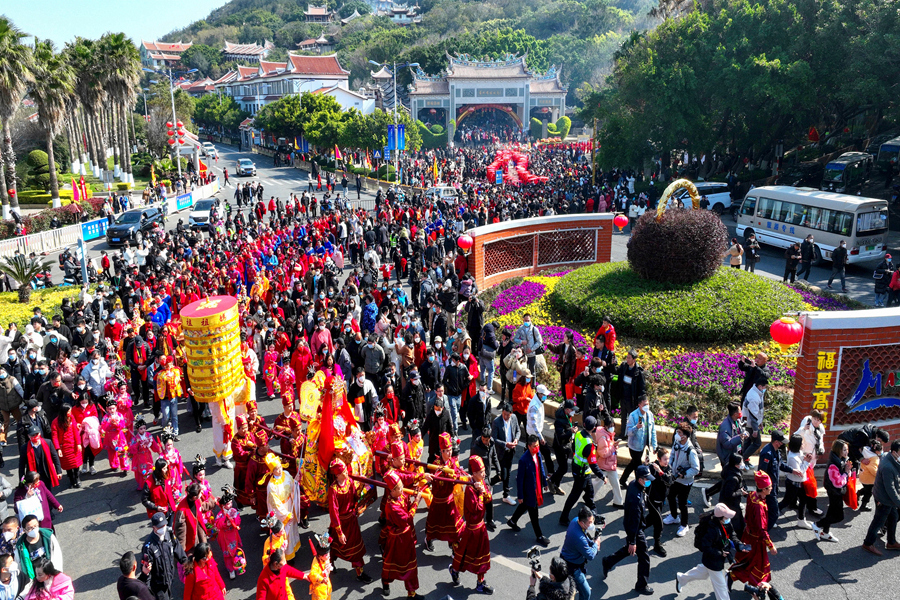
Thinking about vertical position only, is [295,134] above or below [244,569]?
above

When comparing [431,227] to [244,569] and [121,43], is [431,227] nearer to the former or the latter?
[244,569]

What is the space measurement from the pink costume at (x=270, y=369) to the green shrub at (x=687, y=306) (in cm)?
610

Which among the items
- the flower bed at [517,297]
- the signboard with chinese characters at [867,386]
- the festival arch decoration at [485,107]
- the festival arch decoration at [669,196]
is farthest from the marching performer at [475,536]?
the festival arch decoration at [485,107]

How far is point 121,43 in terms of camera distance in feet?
146

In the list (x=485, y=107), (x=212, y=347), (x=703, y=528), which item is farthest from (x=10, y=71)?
(x=485, y=107)

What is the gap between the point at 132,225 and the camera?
2906 cm

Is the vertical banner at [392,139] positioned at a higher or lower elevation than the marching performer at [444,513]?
higher

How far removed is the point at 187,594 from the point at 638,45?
3420 centimetres

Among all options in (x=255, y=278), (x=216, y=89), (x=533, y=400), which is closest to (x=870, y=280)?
(x=533, y=400)

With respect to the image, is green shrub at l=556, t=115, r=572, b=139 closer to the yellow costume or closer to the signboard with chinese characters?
the signboard with chinese characters

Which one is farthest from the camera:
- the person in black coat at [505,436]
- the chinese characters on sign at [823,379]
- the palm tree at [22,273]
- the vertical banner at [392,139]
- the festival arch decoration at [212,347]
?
the vertical banner at [392,139]

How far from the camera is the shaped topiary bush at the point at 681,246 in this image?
13211mm

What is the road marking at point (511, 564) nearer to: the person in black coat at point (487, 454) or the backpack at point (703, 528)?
the person in black coat at point (487, 454)

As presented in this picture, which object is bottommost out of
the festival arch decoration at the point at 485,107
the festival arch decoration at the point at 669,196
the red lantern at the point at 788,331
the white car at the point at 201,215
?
the white car at the point at 201,215
